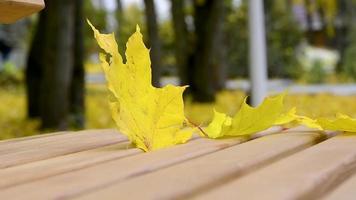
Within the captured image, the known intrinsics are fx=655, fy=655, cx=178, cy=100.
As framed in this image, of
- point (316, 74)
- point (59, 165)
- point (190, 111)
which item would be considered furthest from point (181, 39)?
point (316, 74)

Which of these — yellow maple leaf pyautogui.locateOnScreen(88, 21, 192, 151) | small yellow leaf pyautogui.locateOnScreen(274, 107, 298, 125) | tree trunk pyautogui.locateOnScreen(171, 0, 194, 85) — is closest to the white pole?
tree trunk pyautogui.locateOnScreen(171, 0, 194, 85)

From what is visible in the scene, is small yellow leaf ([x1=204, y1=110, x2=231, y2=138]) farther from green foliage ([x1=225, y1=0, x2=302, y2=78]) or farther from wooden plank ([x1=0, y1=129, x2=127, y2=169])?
green foliage ([x1=225, y1=0, x2=302, y2=78])

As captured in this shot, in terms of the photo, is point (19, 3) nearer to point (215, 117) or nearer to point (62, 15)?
point (215, 117)

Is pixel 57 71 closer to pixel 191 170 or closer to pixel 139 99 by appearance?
pixel 139 99

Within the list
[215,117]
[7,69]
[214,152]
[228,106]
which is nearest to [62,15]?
[228,106]

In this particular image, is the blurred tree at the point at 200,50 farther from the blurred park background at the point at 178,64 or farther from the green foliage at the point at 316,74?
the green foliage at the point at 316,74
